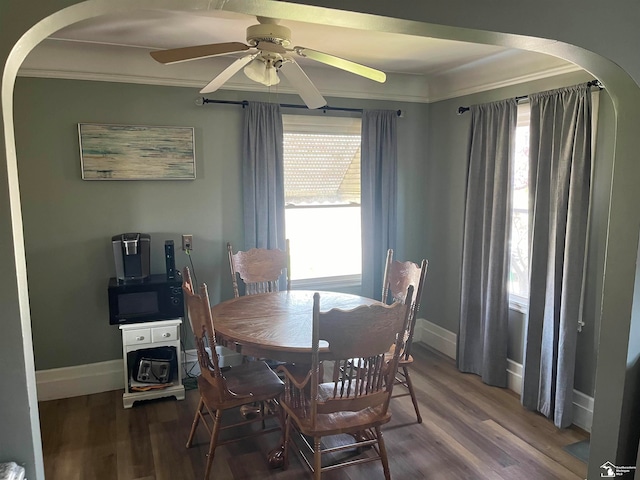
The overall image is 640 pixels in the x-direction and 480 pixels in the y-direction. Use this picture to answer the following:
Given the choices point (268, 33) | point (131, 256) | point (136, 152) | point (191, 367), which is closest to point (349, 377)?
point (268, 33)

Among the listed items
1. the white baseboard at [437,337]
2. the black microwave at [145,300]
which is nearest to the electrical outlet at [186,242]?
the black microwave at [145,300]

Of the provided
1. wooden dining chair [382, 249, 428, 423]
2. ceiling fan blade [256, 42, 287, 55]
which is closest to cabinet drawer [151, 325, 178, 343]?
wooden dining chair [382, 249, 428, 423]

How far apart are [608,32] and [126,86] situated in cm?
296

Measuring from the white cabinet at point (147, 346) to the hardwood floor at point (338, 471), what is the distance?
3.1 inches

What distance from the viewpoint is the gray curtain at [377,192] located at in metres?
4.09

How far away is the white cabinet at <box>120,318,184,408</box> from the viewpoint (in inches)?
127

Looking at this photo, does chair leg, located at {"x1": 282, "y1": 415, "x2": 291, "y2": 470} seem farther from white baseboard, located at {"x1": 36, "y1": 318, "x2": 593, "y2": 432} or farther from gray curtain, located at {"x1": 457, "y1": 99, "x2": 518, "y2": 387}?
gray curtain, located at {"x1": 457, "y1": 99, "x2": 518, "y2": 387}

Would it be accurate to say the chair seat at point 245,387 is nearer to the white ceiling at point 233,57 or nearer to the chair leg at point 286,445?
the chair leg at point 286,445

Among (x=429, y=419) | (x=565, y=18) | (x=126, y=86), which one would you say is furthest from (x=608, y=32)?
(x=126, y=86)

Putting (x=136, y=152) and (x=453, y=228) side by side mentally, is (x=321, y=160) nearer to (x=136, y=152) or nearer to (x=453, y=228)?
(x=453, y=228)

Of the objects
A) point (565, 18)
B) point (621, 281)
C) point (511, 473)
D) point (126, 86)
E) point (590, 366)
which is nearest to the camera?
point (565, 18)

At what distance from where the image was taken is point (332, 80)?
3.90m

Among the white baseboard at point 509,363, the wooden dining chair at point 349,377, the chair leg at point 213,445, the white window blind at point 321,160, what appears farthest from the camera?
the white window blind at point 321,160

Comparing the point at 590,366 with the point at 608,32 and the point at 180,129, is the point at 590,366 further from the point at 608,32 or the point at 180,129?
the point at 180,129
